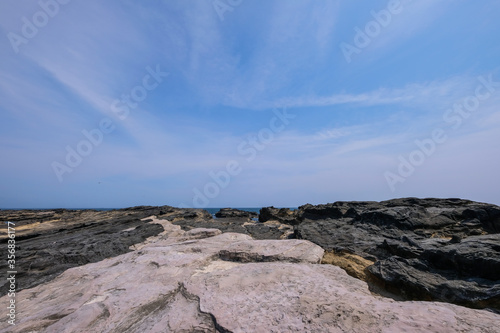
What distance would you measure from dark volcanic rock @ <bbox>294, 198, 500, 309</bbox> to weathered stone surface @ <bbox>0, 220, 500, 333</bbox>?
3.61 feet

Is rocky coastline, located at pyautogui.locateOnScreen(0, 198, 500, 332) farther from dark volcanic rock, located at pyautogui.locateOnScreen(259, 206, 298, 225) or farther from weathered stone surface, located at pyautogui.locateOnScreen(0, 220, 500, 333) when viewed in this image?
dark volcanic rock, located at pyautogui.locateOnScreen(259, 206, 298, 225)

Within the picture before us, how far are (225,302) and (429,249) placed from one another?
583 cm

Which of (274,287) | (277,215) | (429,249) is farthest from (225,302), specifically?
(277,215)

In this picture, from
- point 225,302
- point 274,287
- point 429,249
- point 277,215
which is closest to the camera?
point 225,302

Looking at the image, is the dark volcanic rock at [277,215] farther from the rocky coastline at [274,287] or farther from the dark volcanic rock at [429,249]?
the rocky coastline at [274,287]

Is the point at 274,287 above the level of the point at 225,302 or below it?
above

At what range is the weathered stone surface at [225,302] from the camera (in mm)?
3482

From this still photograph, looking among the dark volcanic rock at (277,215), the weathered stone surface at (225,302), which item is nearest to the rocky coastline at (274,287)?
the weathered stone surface at (225,302)

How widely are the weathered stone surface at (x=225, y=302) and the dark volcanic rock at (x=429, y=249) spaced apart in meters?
1.10

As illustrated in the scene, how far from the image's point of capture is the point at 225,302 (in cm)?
→ 445

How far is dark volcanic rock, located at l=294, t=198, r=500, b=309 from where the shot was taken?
479cm

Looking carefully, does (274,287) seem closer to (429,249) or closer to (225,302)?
(225,302)

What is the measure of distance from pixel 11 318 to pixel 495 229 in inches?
A: 655

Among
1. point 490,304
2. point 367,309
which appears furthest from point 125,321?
point 490,304
